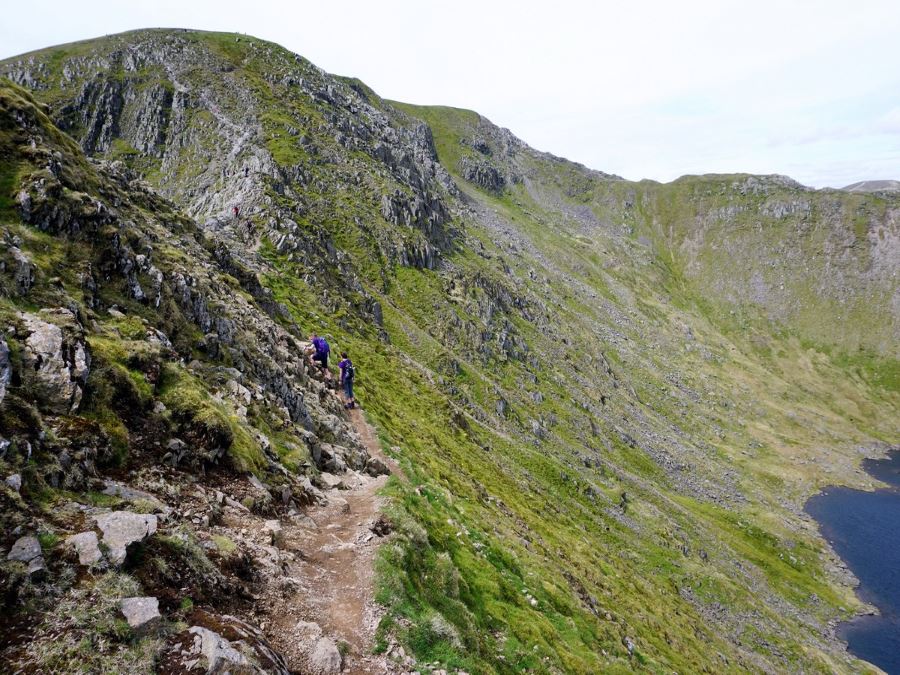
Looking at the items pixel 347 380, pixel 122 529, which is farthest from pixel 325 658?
pixel 347 380

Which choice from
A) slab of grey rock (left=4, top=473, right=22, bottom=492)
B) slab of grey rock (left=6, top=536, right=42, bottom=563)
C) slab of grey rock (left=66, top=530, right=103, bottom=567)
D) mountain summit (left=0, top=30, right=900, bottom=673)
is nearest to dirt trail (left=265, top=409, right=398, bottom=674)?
mountain summit (left=0, top=30, right=900, bottom=673)

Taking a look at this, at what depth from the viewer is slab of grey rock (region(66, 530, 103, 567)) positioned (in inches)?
352

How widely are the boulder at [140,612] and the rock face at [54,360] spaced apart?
18.8 ft

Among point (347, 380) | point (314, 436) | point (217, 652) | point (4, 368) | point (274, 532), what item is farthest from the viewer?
point (347, 380)

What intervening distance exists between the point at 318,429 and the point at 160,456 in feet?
38.0

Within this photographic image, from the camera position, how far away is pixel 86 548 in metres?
9.12

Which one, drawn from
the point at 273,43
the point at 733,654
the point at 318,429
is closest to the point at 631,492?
the point at 733,654

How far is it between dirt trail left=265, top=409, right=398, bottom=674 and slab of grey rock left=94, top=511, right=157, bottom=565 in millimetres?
3652

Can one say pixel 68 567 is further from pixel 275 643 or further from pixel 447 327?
pixel 447 327

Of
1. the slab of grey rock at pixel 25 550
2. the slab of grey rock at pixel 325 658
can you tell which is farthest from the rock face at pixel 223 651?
the slab of grey rock at pixel 25 550

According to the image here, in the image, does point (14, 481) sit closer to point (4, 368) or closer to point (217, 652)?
point (4, 368)

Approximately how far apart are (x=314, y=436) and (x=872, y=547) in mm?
127391

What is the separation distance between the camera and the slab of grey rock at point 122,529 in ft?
31.0

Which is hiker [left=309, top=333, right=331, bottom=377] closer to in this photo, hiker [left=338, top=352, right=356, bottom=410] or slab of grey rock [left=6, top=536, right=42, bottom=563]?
hiker [left=338, top=352, right=356, bottom=410]
